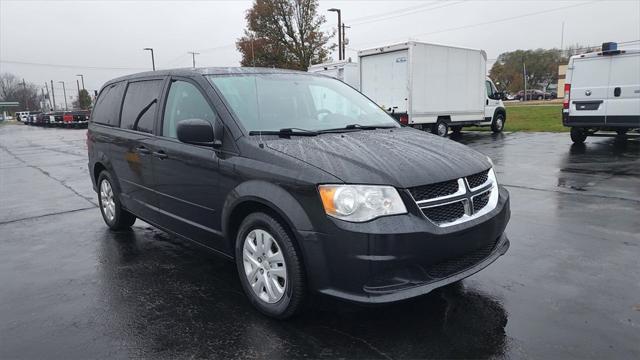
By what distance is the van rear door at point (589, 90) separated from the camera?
1247 centimetres

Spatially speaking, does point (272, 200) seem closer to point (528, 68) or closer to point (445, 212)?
point (445, 212)

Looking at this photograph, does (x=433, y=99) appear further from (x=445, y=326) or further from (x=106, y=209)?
(x=445, y=326)

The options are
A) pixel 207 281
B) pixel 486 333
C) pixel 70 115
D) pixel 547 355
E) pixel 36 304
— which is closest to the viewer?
pixel 547 355

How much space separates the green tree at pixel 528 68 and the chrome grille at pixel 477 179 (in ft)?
284

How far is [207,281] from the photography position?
4254 millimetres

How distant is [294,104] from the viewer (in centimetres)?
426

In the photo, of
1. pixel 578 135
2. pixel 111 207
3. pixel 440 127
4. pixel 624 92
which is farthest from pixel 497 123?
pixel 111 207

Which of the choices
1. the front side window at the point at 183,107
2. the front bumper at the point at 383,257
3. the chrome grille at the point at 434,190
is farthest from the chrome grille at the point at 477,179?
the front side window at the point at 183,107

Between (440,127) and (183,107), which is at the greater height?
(183,107)

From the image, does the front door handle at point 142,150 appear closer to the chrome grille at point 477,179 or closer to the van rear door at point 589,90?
the chrome grille at point 477,179

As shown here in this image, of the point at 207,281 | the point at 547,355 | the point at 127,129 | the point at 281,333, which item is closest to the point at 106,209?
the point at 127,129

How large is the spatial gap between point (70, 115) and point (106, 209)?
41335 mm

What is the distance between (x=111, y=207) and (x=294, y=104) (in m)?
3.09

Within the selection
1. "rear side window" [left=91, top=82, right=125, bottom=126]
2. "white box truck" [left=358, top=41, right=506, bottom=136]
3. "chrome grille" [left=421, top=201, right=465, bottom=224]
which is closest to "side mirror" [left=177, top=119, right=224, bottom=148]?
"chrome grille" [left=421, top=201, right=465, bottom=224]
